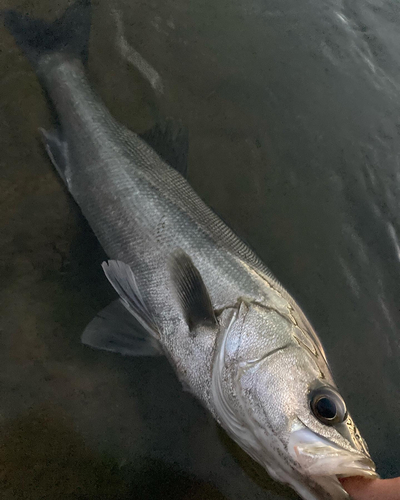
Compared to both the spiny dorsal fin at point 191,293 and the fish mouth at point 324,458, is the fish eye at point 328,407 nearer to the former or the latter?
the fish mouth at point 324,458

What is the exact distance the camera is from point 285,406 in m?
1.56

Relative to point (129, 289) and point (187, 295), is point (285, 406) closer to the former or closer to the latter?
point (187, 295)

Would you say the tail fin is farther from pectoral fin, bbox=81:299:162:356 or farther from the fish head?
the fish head

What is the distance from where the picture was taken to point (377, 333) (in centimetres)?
258

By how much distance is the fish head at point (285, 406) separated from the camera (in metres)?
1.38

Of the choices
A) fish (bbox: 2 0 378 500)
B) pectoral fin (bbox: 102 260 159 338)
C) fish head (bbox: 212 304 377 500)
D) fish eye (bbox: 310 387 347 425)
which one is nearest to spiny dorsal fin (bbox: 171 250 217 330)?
fish (bbox: 2 0 378 500)

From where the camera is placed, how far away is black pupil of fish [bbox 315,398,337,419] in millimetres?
1509

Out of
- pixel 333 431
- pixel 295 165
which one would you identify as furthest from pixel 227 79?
pixel 333 431

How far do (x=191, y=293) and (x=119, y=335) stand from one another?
0.57 meters

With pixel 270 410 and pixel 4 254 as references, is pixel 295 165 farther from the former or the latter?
pixel 4 254

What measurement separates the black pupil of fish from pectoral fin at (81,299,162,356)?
0.98 meters

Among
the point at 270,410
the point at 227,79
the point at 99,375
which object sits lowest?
the point at 99,375

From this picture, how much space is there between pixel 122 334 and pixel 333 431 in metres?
1.29

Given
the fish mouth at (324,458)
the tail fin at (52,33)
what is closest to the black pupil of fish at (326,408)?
the fish mouth at (324,458)
